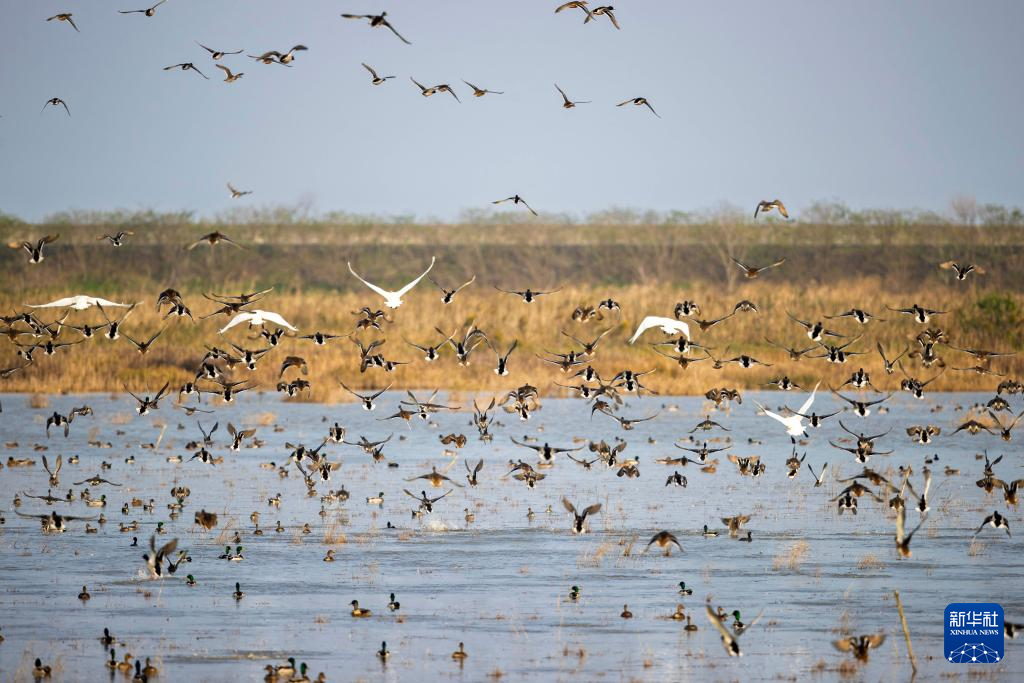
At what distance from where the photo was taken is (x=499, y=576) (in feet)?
63.4

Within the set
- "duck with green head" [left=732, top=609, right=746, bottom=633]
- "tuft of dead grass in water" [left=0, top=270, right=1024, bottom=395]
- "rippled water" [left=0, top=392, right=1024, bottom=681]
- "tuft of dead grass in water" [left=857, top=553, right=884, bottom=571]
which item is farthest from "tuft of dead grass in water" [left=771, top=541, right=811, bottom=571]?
"tuft of dead grass in water" [left=0, top=270, right=1024, bottom=395]

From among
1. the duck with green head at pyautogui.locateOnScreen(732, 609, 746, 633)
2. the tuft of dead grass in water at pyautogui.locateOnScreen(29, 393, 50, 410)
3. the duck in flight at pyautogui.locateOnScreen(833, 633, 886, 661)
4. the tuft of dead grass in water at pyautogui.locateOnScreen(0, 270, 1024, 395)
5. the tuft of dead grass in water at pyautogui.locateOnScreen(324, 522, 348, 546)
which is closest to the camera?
the duck in flight at pyautogui.locateOnScreen(833, 633, 886, 661)

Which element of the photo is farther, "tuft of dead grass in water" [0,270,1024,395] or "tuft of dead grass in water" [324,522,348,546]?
"tuft of dead grass in water" [0,270,1024,395]

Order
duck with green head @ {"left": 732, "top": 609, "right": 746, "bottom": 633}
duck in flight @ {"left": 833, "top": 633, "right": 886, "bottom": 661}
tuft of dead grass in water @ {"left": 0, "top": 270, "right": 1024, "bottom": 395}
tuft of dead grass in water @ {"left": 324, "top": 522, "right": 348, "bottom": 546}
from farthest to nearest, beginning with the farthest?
1. tuft of dead grass in water @ {"left": 0, "top": 270, "right": 1024, "bottom": 395}
2. tuft of dead grass in water @ {"left": 324, "top": 522, "right": 348, "bottom": 546}
3. duck with green head @ {"left": 732, "top": 609, "right": 746, "bottom": 633}
4. duck in flight @ {"left": 833, "top": 633, "right": 886, "bottom": 661}

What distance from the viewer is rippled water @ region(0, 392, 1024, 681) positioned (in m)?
15.3

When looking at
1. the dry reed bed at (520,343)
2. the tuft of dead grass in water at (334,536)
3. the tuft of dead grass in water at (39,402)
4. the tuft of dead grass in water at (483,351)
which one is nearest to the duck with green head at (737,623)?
the tuft of dead grass in water at (334,536)

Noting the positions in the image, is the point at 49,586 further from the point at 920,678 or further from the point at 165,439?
the point at 165,439

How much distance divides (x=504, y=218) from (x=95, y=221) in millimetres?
32892

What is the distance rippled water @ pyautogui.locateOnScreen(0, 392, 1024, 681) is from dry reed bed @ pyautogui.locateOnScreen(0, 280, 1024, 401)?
15.7 metres

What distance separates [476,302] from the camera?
61156 millimetres

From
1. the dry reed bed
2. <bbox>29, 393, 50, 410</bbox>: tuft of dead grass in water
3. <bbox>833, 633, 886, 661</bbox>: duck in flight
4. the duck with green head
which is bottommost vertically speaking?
<bbox>833, 633, 886, 661</bbox>: duck in flight

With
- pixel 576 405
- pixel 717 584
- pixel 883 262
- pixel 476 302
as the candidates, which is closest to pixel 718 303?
pixel 476 302

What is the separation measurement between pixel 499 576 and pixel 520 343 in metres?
33.7

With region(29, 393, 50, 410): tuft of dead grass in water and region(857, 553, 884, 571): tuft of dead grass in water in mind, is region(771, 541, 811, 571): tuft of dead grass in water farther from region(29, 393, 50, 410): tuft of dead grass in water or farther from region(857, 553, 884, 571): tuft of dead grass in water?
region(29, 393, 50, 410): tuft of dead grass in water
